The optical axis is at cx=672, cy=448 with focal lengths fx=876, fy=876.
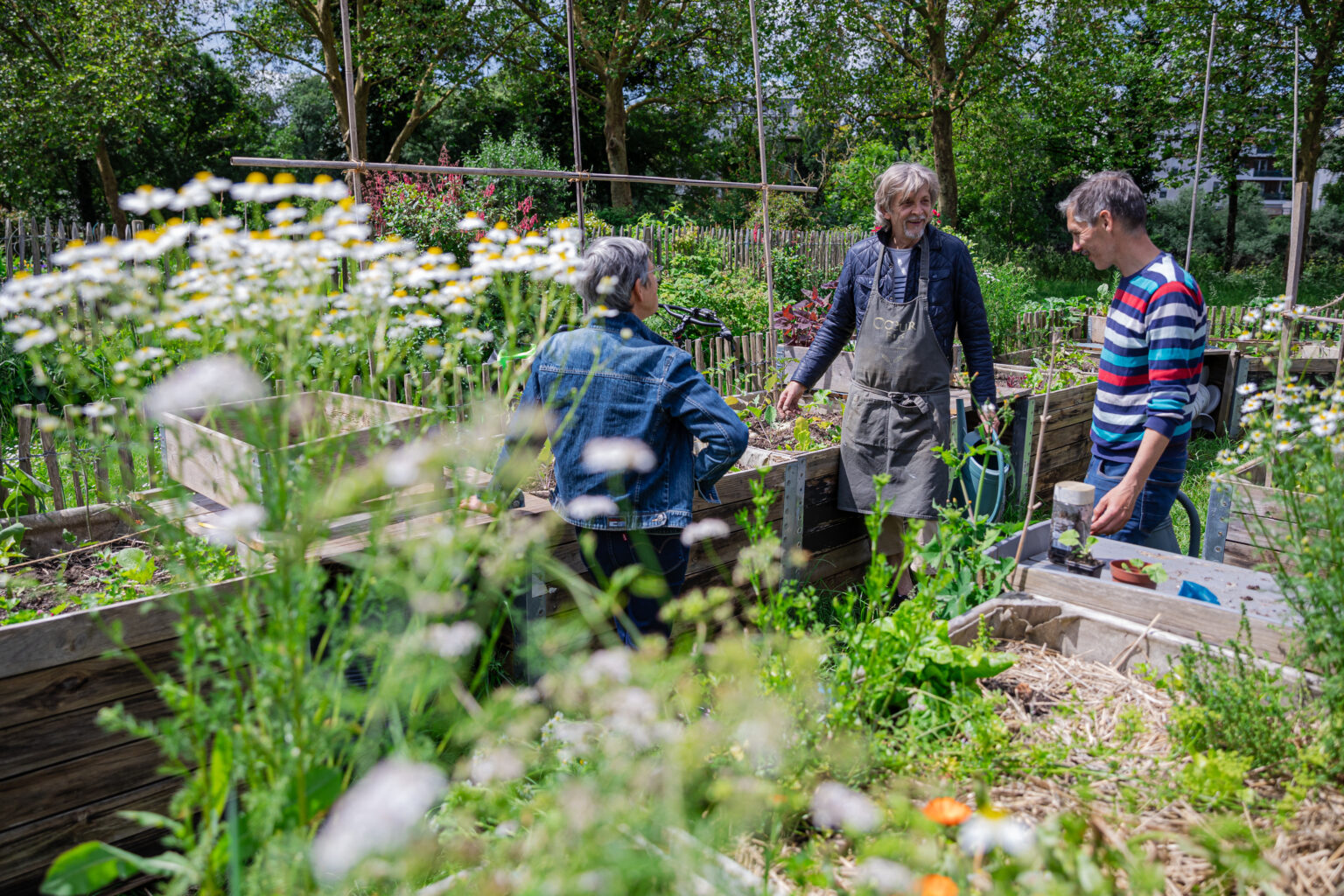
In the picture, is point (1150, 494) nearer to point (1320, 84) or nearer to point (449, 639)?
point (449, 639)

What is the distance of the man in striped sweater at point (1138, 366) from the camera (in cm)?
253

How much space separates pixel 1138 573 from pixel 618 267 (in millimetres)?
1526

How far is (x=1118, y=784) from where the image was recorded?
1.48m

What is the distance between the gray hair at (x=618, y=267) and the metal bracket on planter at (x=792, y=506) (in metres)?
1.36

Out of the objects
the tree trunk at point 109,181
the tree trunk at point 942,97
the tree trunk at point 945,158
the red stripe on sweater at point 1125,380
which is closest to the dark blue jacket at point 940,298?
the red stripe on sweater at point 1125,380

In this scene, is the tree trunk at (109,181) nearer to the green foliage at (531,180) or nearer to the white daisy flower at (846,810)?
the green foliage at (531,180)

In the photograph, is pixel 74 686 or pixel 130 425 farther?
pixel 74 686

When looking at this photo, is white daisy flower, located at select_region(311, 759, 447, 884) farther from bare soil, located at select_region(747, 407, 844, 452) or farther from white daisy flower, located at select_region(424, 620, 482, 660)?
bare soil, located at select_region(747, 407, 844, 452)

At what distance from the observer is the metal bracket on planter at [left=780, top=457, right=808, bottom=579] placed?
353 centimetres

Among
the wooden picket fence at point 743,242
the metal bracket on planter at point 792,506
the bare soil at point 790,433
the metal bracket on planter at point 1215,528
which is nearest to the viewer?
the metal bracket on planter at point 1215,528

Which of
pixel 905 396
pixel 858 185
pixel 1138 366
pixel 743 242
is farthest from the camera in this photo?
pixel 858 185

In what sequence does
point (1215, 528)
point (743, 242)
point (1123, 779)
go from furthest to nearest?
point (743, 242) < point (1215, 528) < point (1123, 779)

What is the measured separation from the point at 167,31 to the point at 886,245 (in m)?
20.7

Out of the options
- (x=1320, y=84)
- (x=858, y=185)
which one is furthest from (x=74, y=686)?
(x=858, y=185)
